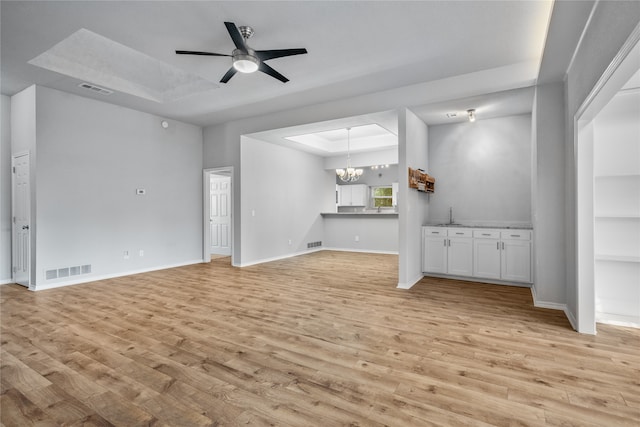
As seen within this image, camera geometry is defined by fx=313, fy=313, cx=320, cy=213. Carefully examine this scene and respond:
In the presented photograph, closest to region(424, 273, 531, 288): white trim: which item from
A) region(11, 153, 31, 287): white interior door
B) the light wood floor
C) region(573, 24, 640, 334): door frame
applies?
the light wood floor

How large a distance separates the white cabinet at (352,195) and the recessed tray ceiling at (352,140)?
67.7 inches

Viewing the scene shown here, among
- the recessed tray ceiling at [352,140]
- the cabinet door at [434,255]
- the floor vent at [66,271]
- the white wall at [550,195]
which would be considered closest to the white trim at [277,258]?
the floor vent at [66,271]

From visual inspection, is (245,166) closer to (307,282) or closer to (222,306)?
(307,282)

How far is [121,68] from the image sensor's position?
489 cm

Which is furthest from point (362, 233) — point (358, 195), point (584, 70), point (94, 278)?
point (584, 70)

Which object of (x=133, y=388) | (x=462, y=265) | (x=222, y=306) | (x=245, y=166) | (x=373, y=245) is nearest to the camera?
(x=133, y=388)

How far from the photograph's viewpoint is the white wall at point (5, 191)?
16.5 feet

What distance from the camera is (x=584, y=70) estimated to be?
2.69m

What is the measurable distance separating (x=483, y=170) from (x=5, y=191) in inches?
319

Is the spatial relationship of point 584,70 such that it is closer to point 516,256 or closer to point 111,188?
point 516,256

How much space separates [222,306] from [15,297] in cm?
296

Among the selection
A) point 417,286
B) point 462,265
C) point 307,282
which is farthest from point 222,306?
point 462,265

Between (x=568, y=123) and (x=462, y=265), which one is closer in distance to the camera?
(x=568, y=123)

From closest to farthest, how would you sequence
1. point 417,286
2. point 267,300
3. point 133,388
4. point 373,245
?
point 133,388
point 267,300
point 417,286
point 373,245
